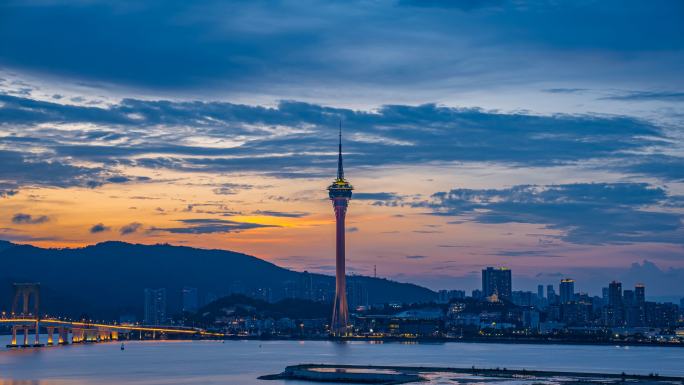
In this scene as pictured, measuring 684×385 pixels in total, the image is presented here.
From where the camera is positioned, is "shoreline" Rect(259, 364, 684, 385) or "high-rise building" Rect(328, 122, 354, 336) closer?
"shoreline" Rect(259, 364, 684, 385)

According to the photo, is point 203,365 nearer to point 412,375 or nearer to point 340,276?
point 412,375

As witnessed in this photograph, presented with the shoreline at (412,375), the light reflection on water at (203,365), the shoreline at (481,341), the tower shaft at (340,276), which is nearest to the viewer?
the shoreline at (412,375)

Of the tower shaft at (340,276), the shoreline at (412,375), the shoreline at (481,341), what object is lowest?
the shoreline at (412,375)

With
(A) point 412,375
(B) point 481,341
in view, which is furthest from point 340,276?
(A) point 412,375

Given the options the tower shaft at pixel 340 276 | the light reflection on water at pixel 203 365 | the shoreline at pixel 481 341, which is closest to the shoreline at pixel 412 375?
the light reflection on water at pixel 203 365

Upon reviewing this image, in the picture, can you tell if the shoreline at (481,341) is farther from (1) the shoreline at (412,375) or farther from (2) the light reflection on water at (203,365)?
(1) the shoreline at (412,375)

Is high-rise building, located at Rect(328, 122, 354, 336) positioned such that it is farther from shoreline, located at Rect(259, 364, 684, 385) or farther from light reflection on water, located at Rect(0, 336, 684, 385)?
shoreline, located at Rect(259, 364, 684, 385)

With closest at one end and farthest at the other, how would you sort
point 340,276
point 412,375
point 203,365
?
point 412,375 < point 203,365 < point 340,276

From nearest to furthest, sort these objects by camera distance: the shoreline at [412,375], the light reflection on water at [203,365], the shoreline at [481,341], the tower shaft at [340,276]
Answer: the shoreline at [412,375] < the light reflection on water at [203,365] < the shoreline at [481,341] < the tower shaft at [340,276]

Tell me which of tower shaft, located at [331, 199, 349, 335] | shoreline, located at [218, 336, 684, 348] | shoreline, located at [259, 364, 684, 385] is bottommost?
shoreline, located at [259, 364, 684, 385]

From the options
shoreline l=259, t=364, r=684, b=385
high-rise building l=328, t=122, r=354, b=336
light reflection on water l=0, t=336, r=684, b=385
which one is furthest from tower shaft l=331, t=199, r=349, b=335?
shoreline l=259, t=364, r=684, b=385

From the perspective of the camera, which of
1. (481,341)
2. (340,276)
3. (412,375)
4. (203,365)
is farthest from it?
(481,341)

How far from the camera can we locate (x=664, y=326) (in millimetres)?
168750

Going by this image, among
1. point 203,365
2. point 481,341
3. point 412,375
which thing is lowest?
point 203,365
